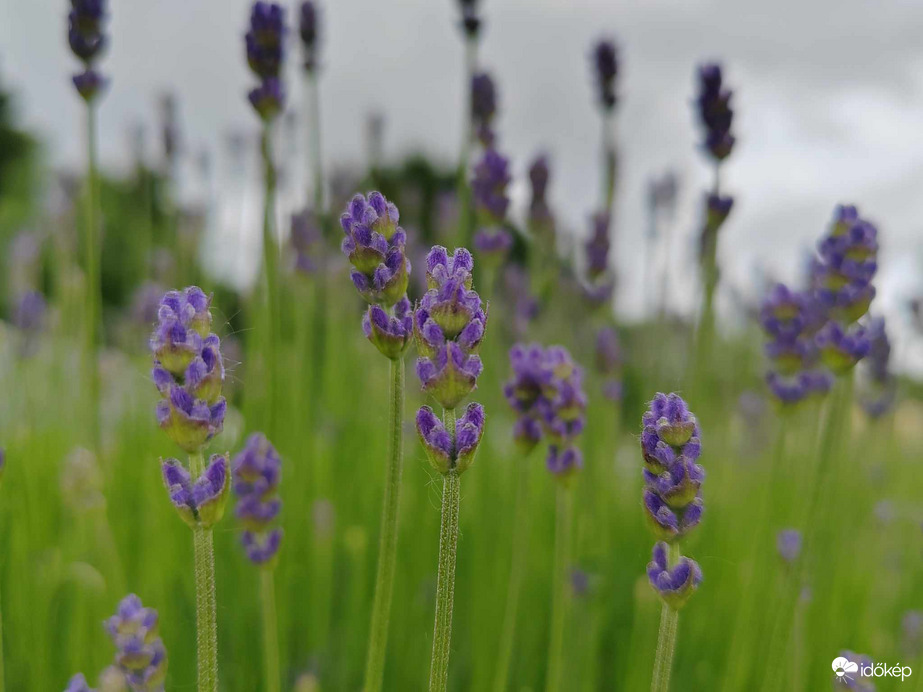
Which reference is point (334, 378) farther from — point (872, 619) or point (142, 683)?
point (142, 683)

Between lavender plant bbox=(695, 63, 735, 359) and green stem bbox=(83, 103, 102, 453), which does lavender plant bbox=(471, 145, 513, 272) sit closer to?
lavender plant bbox=(695, 63, 735, 359)

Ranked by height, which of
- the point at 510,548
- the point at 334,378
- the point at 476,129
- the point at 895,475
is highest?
the point at 476,129

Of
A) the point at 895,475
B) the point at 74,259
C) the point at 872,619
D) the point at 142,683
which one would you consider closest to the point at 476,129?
the point at 142,683

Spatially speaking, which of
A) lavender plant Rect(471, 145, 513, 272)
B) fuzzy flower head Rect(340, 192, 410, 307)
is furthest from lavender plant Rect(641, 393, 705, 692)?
lavender plant Rect(471, 145, 513, 272)

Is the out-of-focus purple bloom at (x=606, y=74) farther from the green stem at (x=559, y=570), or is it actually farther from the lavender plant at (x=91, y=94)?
the green stem at (x=559, y=570)

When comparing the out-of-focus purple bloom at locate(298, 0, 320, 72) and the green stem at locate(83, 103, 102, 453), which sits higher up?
the out-of-focus purple bloom at locate(298, 0, 320, 72)

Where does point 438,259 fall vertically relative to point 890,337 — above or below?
above

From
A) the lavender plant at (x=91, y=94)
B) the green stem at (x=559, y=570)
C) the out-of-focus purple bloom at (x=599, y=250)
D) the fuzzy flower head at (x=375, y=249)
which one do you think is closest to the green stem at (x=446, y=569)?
the fuzzy flower head at (x=375, y=249)
